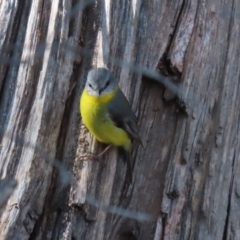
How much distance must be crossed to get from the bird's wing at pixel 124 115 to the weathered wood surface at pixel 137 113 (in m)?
0.05

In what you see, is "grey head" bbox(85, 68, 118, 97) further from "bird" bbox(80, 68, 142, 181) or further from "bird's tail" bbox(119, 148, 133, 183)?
"bird's tail" bbox(119, 148, 133, 183)

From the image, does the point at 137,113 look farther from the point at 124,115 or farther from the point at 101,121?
the point at 101,121

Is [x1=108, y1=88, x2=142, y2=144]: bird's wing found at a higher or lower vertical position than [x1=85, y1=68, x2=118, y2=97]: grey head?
lower

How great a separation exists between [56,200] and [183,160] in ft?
2.12

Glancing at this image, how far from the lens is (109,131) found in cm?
365

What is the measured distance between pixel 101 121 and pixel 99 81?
1.07 feet

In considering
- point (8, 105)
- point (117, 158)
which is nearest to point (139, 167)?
point (117, 158)

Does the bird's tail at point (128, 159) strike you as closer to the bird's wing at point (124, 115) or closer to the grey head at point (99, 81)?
→ the bird's wing at point (124, 115)

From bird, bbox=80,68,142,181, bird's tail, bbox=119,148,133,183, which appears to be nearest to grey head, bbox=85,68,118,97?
bird, bbox=80,68,142,181

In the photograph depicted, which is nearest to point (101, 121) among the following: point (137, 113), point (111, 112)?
point (111, 112)

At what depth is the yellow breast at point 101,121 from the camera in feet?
11.5

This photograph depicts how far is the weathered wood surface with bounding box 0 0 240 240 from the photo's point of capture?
130 inches

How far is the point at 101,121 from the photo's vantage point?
3.70m

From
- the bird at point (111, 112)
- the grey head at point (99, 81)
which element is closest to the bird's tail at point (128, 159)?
the bird at point (111, 112)
